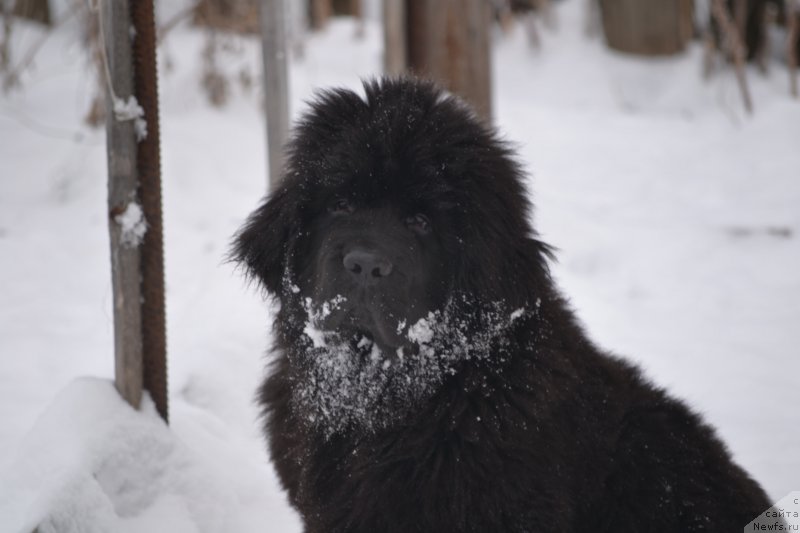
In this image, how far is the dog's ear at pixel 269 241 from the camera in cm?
287

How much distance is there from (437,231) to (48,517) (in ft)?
5.35

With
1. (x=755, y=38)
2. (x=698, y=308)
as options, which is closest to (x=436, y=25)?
(x=698, y=308)

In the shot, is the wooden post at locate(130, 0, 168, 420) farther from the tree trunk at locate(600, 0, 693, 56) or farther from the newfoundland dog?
the tree trunk at locate(600, 0, 693, 56)

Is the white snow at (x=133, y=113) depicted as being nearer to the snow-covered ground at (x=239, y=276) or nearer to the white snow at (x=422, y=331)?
the snow-covered ground at (x=239, y=276)

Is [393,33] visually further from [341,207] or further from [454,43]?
[341,207]

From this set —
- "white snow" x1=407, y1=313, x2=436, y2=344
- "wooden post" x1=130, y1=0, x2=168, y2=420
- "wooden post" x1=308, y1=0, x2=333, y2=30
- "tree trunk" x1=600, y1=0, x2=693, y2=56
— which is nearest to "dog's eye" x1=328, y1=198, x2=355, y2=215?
"white snow" x1=407, y1=313, x2=436, y2=344

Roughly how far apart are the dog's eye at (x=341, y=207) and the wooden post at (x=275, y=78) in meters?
2.24

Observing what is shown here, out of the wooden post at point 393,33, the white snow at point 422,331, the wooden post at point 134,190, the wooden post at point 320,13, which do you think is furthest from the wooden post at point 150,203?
the wooden post at point 320,13

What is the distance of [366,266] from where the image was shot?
8.29 feet

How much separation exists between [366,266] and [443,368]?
1.57 ft

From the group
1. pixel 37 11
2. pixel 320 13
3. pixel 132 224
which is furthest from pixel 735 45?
pixel 37 11

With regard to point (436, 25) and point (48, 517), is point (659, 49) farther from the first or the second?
point (48, 517)

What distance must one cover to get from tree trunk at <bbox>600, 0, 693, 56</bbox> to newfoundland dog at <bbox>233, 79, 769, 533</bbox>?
29.7 ft

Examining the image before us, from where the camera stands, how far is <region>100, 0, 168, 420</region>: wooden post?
3008 mm
